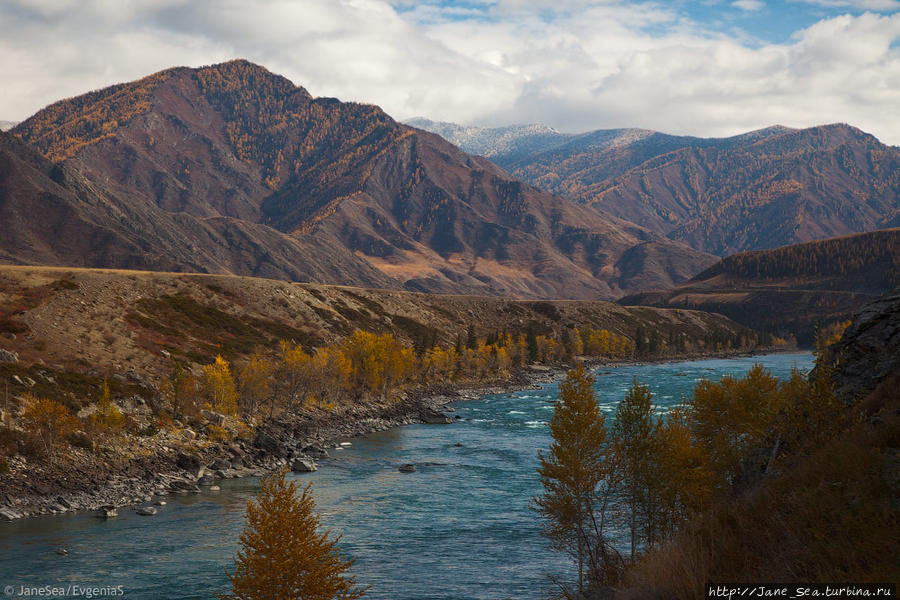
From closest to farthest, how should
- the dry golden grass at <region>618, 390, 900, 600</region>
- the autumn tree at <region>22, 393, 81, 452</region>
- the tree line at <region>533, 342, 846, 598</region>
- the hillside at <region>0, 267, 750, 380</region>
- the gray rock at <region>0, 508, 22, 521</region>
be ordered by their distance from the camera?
the dry golden grass at <region>618, 390, 900, 600</region> → the tree line at <region>533, 342, 846, 598</region> → the gray rock at <region>0, 508, 22, 521</region> → the autumn tree at <region>22, 393, 81, 452</region> → the hillside at <region>0, 267, 750, 380</region>

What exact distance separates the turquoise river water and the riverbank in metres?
2.60

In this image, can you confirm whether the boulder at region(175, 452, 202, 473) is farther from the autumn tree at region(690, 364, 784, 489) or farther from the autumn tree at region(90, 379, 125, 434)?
the autumn tree at region(690, 364, 784, 489)

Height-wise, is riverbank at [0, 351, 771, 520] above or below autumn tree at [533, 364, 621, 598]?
below

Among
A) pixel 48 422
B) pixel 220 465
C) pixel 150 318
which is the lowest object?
pixel 220 465

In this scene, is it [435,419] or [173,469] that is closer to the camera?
[173,469]

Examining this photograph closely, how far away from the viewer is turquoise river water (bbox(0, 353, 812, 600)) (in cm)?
3706

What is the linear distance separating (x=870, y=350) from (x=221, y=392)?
224ft

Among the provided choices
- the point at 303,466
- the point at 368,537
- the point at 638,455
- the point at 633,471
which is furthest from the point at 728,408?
the point at 303,466

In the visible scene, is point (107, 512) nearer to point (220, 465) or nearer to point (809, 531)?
point (220, 465)

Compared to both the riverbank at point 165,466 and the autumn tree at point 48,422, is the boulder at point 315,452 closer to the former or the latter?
the riverbank at point 165,466

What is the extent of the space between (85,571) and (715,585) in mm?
37281

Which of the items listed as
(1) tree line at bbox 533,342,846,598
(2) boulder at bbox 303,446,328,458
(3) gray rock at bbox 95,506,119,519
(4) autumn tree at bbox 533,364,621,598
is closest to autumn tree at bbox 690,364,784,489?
(1) tree line at bbox 533,342,846,598

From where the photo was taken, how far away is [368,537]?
153 ft

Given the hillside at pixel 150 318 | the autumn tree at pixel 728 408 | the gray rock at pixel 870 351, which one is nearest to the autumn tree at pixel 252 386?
the hillside at pixel 150 318
